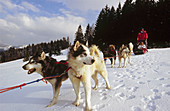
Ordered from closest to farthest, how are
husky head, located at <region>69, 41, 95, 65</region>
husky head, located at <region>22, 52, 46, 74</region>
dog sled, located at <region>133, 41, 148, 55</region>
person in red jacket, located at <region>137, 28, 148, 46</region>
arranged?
husky head, located at <region>69, 41, 95, 65</region> → husky head, located at <region>22, 52, 46, 74</region> → person in red jacket, located at <region>137, 28, 148, 46</region> → dog sled, located at <region>133, 41, 148, 55</region>

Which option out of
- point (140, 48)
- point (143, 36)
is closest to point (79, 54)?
point (143, 36)

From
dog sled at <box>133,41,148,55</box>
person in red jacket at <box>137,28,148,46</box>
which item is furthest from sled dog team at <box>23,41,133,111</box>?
person in red jacket at <box>137,28,148,46</box>

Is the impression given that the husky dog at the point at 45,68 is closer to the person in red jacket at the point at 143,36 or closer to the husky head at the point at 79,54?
the husky head at the point at 79,54

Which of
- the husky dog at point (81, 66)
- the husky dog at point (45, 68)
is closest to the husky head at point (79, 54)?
the husky dog at point (81, 66)

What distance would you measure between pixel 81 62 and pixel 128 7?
115ft

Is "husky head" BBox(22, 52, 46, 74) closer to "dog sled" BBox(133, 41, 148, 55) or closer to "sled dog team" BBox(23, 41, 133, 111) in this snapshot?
"sled dog team" BBox(23, 41, 133, 111)

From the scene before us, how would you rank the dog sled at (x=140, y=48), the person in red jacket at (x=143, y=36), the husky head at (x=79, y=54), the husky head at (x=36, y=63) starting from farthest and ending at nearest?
the dog sled at (x=140, y=48)
the person in red jacket at (x=143, y=36)
the husky head at (x=36, y=63)
the husky head at (x=79, y=54)

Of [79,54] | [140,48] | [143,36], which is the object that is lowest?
[79,54]

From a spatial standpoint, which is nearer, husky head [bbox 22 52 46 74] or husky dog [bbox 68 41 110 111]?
husky dog [bbox 68 41 110 111]

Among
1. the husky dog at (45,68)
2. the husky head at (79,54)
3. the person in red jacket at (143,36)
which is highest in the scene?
the person in red jacket at (143,36)

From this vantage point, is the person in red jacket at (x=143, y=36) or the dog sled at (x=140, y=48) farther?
the dog sled at (x=140, y=48)

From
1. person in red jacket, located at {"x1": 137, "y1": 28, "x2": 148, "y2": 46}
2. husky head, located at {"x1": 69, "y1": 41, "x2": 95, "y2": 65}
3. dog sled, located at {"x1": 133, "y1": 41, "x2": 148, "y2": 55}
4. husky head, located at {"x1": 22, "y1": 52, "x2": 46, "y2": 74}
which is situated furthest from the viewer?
dog sled, located at {"x1": 133, "y1": 41, "x2": 148, "y2": 55}

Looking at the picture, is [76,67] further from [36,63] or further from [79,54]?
[36,63]

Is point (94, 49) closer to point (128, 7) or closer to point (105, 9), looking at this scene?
point (128, 7)
